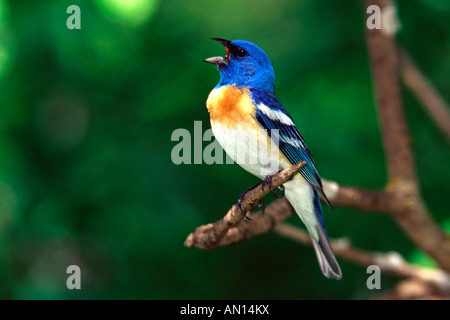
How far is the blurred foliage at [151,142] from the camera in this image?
165 inches

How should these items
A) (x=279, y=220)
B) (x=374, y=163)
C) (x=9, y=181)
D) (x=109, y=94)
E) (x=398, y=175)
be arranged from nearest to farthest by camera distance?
(x=279, y=220)
(x=398, y=175)
(x=9, y=181)
(x=109, y=94)
(x=374, y=163)

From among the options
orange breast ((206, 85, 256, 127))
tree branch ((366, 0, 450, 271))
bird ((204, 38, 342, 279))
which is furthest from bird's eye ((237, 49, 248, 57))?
tree branch ((366, 0, 450, 271))

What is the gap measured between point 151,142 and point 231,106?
1.57 meters

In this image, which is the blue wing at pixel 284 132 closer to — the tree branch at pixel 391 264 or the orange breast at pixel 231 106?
the orange breast at pixel 231 106

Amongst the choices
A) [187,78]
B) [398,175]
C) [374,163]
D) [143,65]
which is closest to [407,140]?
[398,175]

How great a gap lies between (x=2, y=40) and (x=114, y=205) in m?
1.38

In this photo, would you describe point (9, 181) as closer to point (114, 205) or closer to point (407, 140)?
point (114, 205)

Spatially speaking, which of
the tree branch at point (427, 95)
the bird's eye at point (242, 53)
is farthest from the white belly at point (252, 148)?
the tree branch at point (427, 95)

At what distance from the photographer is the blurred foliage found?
418cm

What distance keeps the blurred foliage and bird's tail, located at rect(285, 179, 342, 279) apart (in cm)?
107

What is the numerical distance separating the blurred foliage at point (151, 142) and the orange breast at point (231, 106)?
3.83 feet

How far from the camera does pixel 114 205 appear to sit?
421 centimetres

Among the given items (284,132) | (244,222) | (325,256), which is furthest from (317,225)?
(284,132)

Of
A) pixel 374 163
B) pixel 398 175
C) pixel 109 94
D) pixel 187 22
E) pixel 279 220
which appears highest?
pixel 187 22
